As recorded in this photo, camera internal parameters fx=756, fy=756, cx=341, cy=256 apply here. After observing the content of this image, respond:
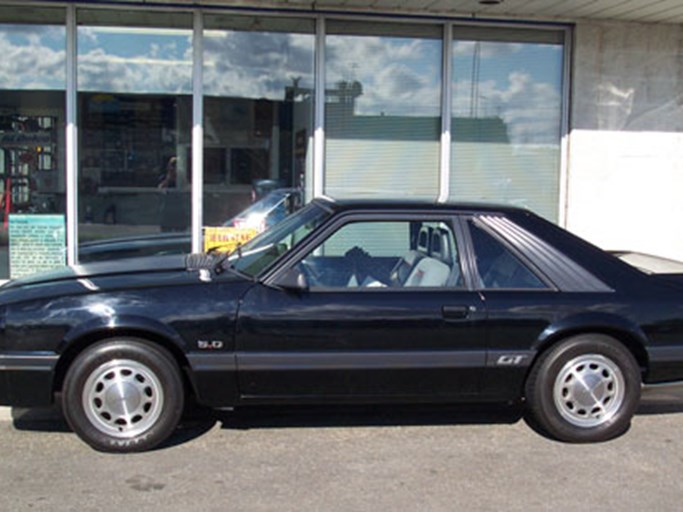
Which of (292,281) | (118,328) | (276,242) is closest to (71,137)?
(276,242)

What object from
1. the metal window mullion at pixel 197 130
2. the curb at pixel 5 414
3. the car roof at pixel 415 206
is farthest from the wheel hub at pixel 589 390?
the metal window mullion at pixel 197 130

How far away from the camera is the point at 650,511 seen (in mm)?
3660

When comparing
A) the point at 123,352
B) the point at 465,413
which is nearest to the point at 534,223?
the point at 465,413

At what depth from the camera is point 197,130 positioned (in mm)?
8664

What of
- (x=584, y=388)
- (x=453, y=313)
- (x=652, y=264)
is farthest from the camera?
(x=652, y=264)

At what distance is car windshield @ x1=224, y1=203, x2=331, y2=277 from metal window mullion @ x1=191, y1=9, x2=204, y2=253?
371 centimetres

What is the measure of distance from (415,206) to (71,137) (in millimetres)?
5266

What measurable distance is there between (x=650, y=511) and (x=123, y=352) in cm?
286

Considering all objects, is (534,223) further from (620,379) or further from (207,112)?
(207,112)

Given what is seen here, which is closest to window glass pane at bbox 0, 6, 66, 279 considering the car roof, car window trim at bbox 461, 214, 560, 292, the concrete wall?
the car roof

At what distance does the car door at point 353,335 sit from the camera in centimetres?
430

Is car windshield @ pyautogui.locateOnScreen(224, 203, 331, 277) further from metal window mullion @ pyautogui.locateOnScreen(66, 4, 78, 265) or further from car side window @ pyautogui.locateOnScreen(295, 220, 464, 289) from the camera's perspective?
metal window mullion @ pyautogui.locateOnScreen(66, 4, 78, 265)

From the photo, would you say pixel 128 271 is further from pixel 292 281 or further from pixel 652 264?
pixel 652 264

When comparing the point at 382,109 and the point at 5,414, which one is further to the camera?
the point at 382,109
